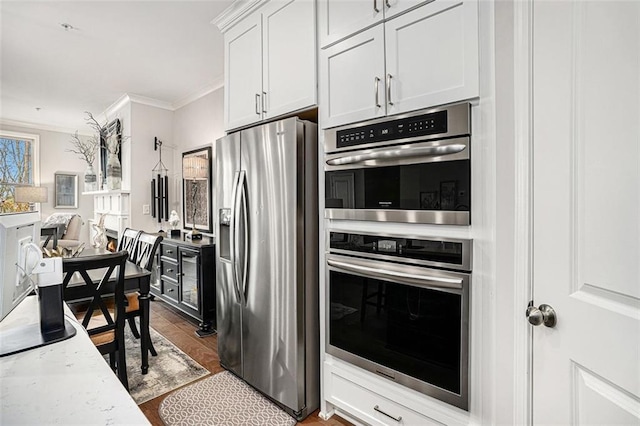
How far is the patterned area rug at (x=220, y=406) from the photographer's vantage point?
6.36ft

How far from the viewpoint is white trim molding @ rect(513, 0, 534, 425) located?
1.15 meters

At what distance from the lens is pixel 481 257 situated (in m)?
1.34

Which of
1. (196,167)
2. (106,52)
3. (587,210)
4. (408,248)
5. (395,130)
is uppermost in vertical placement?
(106,52)

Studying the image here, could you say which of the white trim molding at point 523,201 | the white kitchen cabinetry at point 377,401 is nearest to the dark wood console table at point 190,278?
the white kitchen cabinetry at point 377,401

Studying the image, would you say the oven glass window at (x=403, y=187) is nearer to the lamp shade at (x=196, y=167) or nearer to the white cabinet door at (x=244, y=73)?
the white cabinet door at (x=244, y=73)

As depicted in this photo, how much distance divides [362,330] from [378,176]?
0.83 meters

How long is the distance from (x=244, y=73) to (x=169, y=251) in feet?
7.82

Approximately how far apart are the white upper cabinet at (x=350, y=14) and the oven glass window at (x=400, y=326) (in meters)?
1.31

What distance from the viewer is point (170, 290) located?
3.85 metres

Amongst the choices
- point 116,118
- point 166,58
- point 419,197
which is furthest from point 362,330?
point 116,118

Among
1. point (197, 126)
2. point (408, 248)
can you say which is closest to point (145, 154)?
point (197, 126)

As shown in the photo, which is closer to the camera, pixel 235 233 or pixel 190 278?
pixel 235 233

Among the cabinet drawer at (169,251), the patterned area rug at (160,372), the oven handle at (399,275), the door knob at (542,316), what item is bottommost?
the patterned area rug at (160,372)

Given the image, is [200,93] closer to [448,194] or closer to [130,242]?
[130,242]
